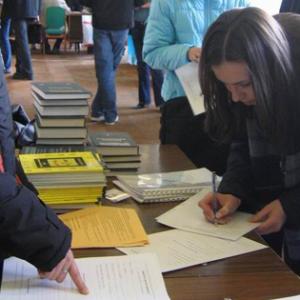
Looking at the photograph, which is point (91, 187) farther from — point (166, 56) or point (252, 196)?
point (166, 56)

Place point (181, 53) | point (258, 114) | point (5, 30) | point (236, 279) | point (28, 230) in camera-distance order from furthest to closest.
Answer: point (5, 30)
point (181, 53)
point (258, 114)
point (236, 279)
point (28, 230)

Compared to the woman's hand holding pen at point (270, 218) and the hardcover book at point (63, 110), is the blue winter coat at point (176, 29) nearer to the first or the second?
the hardcover book at point (63, 110)

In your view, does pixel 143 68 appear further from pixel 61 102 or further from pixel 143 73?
pixel 61 102

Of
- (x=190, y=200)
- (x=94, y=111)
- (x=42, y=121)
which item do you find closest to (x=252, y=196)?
(x=190, y=200)

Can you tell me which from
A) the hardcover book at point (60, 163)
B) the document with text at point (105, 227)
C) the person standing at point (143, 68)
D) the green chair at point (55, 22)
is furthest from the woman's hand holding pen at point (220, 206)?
the green chair at point (55, 22)

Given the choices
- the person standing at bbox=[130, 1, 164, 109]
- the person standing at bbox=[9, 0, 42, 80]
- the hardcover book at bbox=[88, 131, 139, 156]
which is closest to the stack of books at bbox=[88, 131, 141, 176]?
the hardcover book at bbox=[88, 131, 139, 156]

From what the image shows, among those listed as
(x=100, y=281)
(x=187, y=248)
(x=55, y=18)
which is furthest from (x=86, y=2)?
(x=55, y=18)

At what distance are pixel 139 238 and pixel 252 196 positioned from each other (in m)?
0.42

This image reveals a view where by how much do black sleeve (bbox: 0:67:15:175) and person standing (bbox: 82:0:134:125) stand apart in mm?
2849

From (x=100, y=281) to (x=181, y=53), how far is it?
119cm

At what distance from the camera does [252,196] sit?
152cm

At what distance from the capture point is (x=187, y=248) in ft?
3.99

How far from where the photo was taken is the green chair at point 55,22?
940 cm

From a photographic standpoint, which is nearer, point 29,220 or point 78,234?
point 29,220
